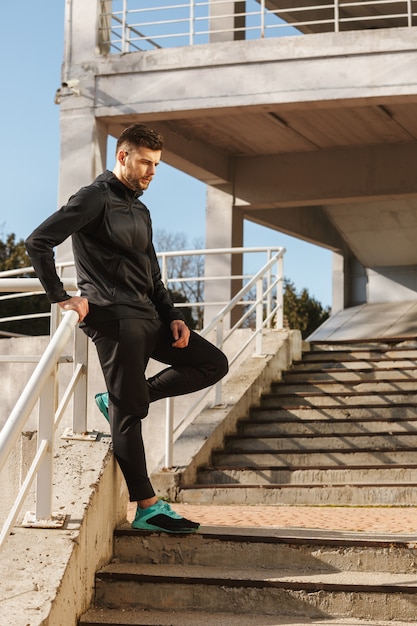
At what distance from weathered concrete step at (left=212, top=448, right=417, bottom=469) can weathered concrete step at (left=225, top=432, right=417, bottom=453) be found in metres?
0.10

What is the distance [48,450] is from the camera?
4.24 meters

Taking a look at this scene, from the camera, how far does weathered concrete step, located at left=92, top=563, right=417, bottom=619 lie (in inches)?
161

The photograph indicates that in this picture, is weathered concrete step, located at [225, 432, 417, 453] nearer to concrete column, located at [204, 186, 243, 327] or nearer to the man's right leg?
the man's right leg

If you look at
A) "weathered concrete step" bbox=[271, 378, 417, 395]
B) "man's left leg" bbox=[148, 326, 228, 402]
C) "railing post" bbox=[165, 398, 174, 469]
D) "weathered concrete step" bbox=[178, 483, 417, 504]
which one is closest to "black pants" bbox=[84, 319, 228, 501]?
"man's left leg" bbox=[148, 326, 228, 402]

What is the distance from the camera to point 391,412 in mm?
9430

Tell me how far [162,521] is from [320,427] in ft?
15.9

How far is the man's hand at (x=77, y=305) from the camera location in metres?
4.31

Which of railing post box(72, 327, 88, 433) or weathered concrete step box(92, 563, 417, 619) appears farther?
railing post box(72, 327, 88, 433)

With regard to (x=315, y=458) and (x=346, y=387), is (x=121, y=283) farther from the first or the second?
(x=346, y=387)

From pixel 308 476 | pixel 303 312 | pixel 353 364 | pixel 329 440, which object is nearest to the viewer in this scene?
pixel 308 476

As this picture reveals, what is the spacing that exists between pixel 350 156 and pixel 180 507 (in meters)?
11.9

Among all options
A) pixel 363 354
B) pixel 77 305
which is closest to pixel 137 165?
pixel 77 305

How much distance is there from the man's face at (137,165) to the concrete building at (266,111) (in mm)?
8807

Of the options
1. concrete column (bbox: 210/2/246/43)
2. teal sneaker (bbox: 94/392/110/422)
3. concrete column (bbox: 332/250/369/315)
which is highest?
concrete column (bbox: 210/2/246/43)
